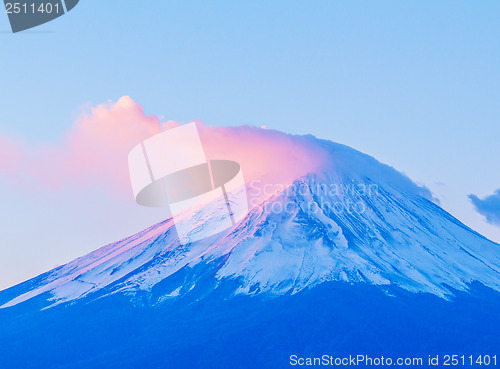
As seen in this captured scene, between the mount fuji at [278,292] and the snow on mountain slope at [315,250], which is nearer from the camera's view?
the mount fuji at [278,292]

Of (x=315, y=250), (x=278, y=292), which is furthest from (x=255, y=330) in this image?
(x=315, y=250)

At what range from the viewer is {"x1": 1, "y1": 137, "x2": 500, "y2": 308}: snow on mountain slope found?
8181 centimetres

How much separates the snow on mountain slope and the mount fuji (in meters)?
0.24

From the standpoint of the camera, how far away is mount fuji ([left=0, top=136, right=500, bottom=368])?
70938 mm

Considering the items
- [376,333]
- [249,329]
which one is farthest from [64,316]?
[376,333]

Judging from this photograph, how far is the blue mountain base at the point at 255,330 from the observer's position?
6931 cm

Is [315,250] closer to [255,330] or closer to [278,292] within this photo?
[278,292]

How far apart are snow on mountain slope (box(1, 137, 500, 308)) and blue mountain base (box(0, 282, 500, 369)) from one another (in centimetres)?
272

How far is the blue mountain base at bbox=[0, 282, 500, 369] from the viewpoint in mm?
69312

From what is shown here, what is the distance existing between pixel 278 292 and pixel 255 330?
738 cm

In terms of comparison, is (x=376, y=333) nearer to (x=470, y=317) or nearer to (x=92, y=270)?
(x=470, y=317)

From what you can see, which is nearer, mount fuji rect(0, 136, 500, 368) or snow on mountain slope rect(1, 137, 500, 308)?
mount fuji rect(0, 136, 500, 368)

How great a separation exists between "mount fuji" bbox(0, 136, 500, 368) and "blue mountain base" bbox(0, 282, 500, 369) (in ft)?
0.49

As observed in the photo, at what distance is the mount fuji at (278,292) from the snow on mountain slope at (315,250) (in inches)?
9.5
